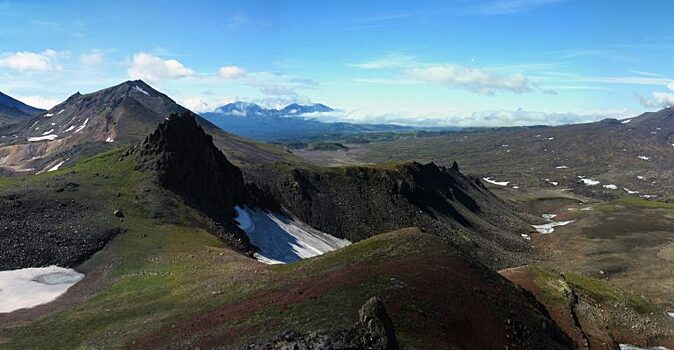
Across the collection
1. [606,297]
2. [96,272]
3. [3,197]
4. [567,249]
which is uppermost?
[3,197]

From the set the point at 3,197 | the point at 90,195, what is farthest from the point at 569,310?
the point at 3,197

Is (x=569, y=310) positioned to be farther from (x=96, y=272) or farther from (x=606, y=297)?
(x=96, y=272)

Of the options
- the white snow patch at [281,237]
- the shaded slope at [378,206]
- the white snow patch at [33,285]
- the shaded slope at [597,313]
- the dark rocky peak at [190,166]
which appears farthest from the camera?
the shaded slope at [378,206]

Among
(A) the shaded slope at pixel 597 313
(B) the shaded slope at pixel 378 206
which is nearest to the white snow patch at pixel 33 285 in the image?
(A) the shaded slope at pixel 597 313

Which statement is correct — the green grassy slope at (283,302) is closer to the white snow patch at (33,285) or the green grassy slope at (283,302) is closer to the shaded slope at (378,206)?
the white snow patch at (33,285)

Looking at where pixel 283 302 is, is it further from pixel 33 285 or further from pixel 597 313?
pixel 597 313

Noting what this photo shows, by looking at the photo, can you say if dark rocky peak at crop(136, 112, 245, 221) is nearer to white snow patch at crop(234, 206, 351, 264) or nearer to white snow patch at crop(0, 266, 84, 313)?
white snow patch at crop(234, 206, 351, 264)
